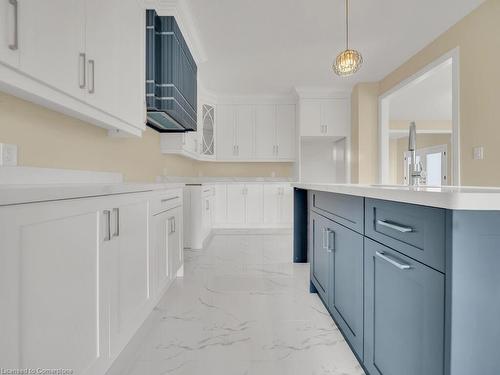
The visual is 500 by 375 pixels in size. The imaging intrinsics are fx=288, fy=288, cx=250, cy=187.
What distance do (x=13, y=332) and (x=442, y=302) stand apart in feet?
3.53

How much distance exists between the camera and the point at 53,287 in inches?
33.6

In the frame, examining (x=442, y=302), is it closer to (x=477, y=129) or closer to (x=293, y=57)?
(x=477, y=129)

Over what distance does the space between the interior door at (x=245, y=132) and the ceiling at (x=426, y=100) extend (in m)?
2.51

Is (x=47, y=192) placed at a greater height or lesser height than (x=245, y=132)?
lesser

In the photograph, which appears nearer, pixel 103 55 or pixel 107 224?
pixel 107 224

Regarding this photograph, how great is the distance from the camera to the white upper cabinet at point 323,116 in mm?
5293

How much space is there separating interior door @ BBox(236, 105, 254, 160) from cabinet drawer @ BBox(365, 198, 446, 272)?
455 centimetres

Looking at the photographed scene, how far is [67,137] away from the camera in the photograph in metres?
1.75

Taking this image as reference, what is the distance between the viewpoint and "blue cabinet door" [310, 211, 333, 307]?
5.72 feet

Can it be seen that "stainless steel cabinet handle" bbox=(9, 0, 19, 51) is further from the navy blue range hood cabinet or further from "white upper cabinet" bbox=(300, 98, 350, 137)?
"white upper cabinet" bbox=(300, 98, 350, 137)

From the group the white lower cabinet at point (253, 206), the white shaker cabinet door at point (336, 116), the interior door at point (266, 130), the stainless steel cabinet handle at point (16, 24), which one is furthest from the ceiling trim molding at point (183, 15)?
the white shaker cabinet door at point (336, 116)

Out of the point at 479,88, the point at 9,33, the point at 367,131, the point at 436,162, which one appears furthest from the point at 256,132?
the point at 436,162

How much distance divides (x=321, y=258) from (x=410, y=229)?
1091 millimetres

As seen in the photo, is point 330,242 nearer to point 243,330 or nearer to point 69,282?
point 243,330
